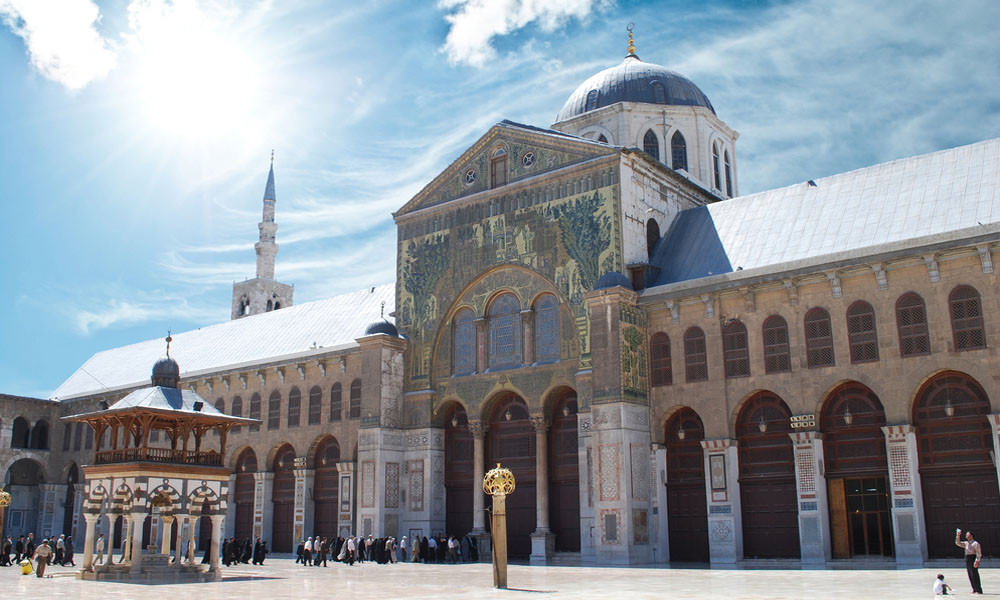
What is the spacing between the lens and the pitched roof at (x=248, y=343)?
1613 inches

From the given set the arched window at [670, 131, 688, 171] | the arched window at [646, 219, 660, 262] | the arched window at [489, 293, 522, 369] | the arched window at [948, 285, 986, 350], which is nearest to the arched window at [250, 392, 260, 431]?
the arched window at [489, 293, 522, 369]

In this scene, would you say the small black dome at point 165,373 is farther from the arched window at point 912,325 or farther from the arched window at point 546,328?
the arched window at point 912,325

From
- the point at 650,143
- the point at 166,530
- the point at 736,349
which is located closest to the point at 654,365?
the point at 736,349

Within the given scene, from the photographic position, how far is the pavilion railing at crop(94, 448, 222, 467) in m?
24.2

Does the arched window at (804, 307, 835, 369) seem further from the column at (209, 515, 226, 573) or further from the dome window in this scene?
the column at (209, 515, 226, 573)

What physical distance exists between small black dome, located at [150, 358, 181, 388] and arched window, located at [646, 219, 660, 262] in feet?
51.1

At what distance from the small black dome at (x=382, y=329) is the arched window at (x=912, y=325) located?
17.6 meters

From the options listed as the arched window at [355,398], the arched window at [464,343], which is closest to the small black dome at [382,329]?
the arched window at [464,343]

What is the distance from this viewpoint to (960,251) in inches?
925

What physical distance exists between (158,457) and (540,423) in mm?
11811

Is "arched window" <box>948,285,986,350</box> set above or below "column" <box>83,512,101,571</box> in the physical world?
above

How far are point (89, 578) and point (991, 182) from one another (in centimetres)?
2634

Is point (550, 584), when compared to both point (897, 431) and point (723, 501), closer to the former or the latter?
point (723, 501)

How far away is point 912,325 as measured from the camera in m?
24.1
